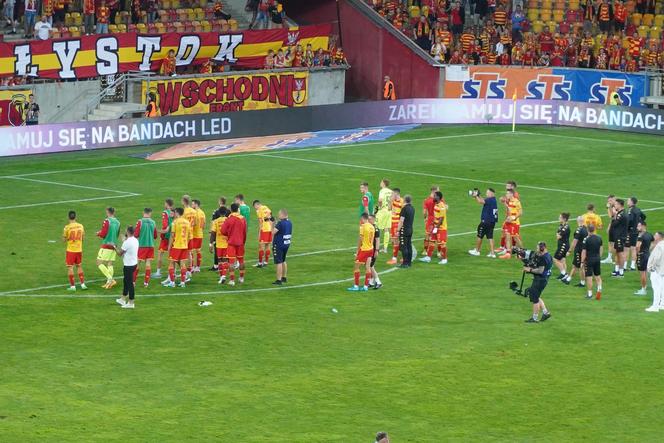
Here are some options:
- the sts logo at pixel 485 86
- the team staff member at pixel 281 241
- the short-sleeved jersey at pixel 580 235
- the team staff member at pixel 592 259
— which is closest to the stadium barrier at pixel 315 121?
the sts logo at pixel 485 86

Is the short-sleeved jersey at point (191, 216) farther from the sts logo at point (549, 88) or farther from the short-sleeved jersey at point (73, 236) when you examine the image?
the sts logo at point (549, 88)

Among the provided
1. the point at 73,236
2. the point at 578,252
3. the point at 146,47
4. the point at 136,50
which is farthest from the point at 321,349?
the point at 146,47

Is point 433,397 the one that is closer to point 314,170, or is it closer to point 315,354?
point 315,354

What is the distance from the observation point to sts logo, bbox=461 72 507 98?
64375 mm

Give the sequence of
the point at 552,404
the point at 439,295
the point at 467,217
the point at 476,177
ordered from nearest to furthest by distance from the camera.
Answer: the point at 552,404 < the point at 439,295 < the point at 467,217 < the point at 476,177

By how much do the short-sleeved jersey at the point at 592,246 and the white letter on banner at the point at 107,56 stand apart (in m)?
31.9

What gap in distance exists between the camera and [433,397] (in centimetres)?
2262

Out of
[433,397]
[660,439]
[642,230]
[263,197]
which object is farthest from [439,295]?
[263,197]

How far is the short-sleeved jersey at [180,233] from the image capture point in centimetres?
2991

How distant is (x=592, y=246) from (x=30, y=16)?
33.2m

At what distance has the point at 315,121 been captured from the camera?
192ft

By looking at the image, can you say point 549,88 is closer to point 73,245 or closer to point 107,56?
point 107,56

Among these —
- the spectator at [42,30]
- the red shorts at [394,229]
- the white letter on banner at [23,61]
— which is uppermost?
the spectator at [42,30]

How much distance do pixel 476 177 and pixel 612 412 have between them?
25.7 m
